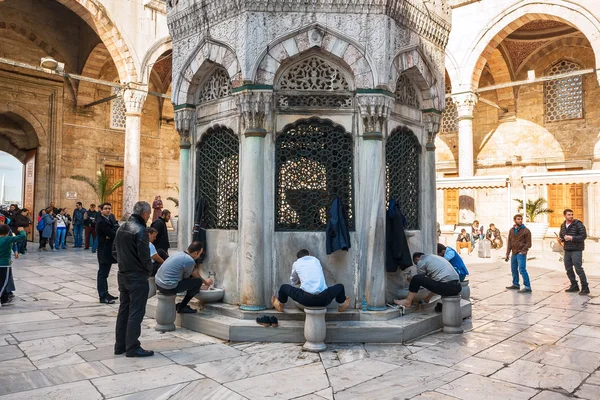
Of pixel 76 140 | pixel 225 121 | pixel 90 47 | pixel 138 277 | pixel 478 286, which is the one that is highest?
pixel 90 47

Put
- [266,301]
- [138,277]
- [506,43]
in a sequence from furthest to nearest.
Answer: [506,43]
[266,301]
[138,277]

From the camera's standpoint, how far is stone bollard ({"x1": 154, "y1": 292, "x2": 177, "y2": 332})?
17.6 feet

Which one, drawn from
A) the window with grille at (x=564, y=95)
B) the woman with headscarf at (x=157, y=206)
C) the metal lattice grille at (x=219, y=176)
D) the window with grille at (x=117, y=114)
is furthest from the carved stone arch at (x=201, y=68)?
the window with grille at (x=564, y=95)

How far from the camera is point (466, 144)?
60.5 feet

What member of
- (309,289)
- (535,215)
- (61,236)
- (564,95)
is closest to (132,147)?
(61,236)

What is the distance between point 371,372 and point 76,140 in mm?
18867

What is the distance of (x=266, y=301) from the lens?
542 cm

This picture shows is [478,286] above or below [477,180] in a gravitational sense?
below

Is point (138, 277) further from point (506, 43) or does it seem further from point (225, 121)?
point (506, 43)

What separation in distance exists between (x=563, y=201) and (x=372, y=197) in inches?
678

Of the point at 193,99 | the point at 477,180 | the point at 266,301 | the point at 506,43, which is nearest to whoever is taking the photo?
the point at 266,301

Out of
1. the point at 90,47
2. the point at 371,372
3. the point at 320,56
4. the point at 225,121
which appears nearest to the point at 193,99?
the point at 225,121

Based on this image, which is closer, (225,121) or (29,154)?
(225,121)

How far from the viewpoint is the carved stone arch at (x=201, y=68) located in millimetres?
5652
